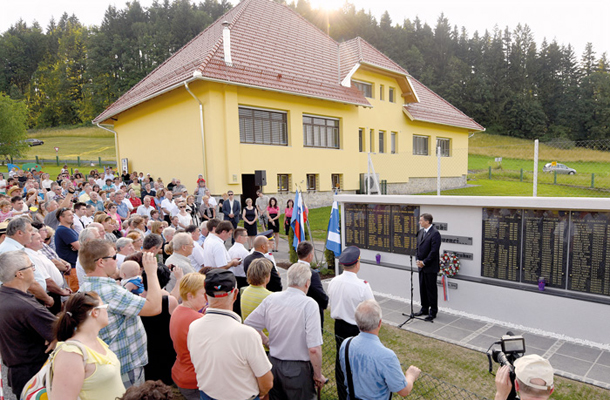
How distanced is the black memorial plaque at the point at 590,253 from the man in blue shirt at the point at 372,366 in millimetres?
4462

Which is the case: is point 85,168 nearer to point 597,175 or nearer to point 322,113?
point 322,113

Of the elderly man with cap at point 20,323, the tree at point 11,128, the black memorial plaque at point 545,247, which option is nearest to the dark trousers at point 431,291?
the black memorial plaque at point 545,247

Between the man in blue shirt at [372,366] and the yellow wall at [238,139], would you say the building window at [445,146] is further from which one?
the man in blue shirt at [372,366]

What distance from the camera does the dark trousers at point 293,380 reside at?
325cm

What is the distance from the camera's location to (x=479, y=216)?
684 cm

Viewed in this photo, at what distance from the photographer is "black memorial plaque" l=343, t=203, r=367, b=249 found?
28.6 ft

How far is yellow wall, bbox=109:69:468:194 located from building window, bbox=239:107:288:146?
1.08 feet

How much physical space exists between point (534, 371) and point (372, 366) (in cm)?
113

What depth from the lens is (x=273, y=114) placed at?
1872 centimetres

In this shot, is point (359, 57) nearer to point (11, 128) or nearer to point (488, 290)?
point (488, 290)

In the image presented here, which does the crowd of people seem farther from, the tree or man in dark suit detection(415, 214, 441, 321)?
the tree

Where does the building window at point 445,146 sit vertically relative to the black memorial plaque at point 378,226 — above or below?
above

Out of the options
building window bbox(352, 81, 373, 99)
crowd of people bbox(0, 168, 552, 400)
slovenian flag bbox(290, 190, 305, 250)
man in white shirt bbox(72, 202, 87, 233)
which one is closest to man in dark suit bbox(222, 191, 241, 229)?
slovenian flag bbox(290, 190, 305, 250)

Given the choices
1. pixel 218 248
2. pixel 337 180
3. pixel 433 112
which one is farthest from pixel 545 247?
pixel 433 112
